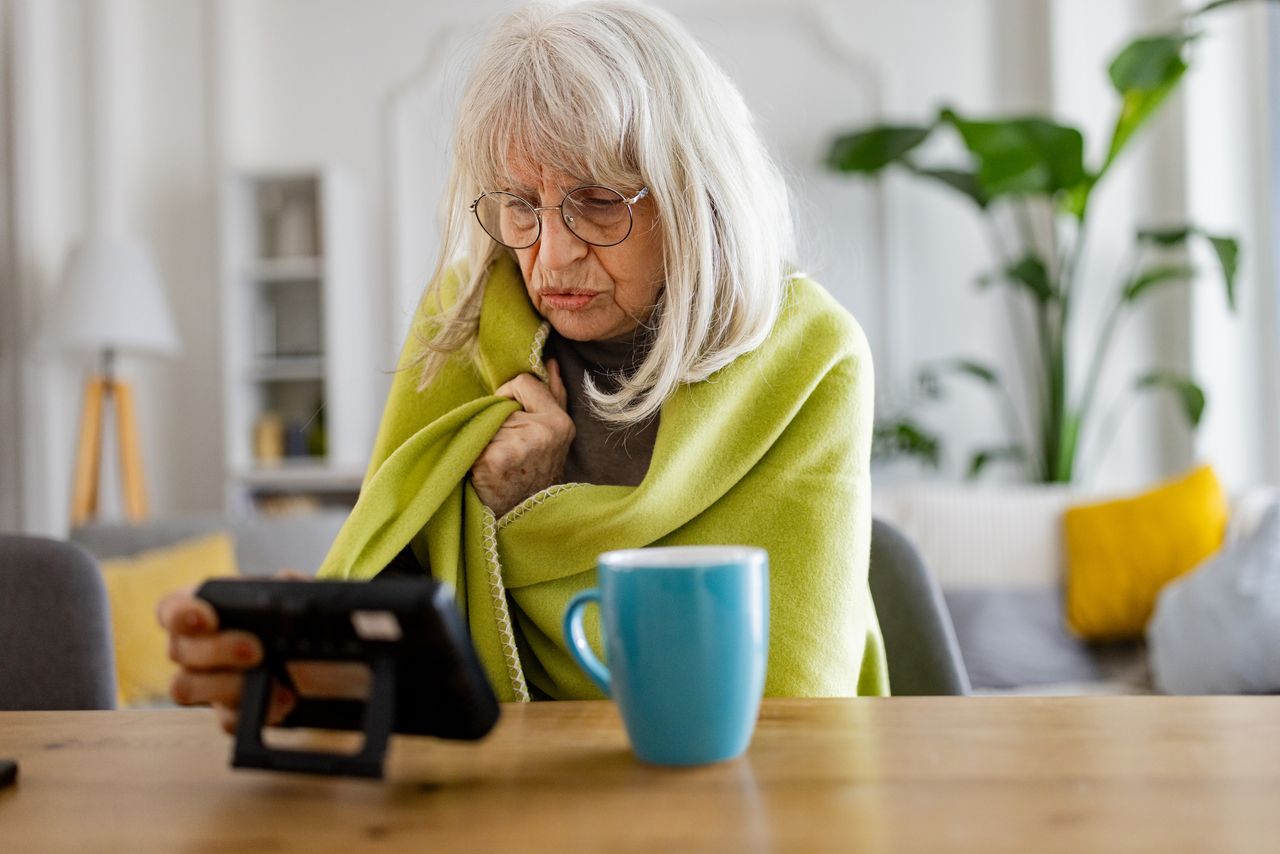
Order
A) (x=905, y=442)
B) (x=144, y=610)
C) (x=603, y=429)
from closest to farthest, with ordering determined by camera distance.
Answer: (x=603, y=429), (x=144, y=610), (x=905, y=442)

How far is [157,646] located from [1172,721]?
224cm

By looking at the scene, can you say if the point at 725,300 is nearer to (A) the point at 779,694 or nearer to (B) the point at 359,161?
(A) the point at 779,694

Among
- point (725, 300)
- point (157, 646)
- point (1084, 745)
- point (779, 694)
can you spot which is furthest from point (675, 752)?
point (157, 646)

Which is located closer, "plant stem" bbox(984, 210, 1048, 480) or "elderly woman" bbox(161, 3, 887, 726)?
"elderly woman" bbox(161, 3, 887, 726)

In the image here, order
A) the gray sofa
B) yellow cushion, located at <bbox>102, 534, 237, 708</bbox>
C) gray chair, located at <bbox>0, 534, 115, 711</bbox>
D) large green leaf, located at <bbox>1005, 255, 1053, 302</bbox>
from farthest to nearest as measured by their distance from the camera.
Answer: large green leaf, located at <bbox>1005, 255, 1053, 302</bbox>, the gray sofa, yellow cushion, located at <bbox>102, 534, 237, 708</bbox>, gray chair, located at <bbox>0, 534, 115, 711</bbox>

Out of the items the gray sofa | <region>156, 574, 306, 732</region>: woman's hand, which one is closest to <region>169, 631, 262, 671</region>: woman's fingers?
<region>156, 574, 306, 732</region>: woman's hand

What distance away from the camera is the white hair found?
39.1 inches

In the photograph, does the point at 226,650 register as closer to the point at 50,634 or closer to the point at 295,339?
the point at 50,634

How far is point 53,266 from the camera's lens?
12.9 feet

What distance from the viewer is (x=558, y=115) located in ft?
3.25

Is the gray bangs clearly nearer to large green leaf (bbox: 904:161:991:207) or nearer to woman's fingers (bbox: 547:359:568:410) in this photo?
woman's fingers (bbox: 547:359:568:410)

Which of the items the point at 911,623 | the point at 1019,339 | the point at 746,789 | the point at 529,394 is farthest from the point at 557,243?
the point at 1019,339

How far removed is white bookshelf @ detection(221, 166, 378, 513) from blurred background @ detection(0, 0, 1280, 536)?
0.01 m

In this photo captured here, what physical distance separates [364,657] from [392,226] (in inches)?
154
